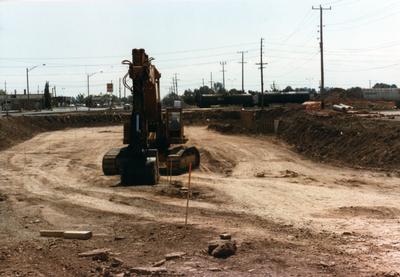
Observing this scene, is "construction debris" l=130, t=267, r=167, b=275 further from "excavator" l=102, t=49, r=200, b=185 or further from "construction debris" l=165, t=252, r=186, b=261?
"excavator" l=102, t=49, r=200, b=185

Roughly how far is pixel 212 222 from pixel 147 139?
962cm

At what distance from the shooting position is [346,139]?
1275 inches

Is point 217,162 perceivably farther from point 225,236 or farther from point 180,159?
point 225,236

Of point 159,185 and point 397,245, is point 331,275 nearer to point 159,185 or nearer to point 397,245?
point 397,245

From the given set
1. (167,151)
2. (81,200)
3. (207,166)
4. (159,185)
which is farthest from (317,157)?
(81,200)

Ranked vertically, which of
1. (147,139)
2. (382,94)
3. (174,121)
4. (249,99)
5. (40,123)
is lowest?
(40,123)

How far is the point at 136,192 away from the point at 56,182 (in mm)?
4972

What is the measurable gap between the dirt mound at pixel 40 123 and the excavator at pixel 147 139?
595 inches

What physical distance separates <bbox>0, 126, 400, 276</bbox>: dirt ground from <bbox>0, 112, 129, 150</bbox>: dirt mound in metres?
20.5

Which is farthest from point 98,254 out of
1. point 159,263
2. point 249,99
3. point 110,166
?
point 249,99

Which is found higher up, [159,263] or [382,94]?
[382,94]

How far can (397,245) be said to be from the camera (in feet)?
33.2

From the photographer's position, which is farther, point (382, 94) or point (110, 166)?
point (382, 94)

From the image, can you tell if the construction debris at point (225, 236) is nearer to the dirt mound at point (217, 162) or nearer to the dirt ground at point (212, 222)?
the dirt ground at point (212, 222)
